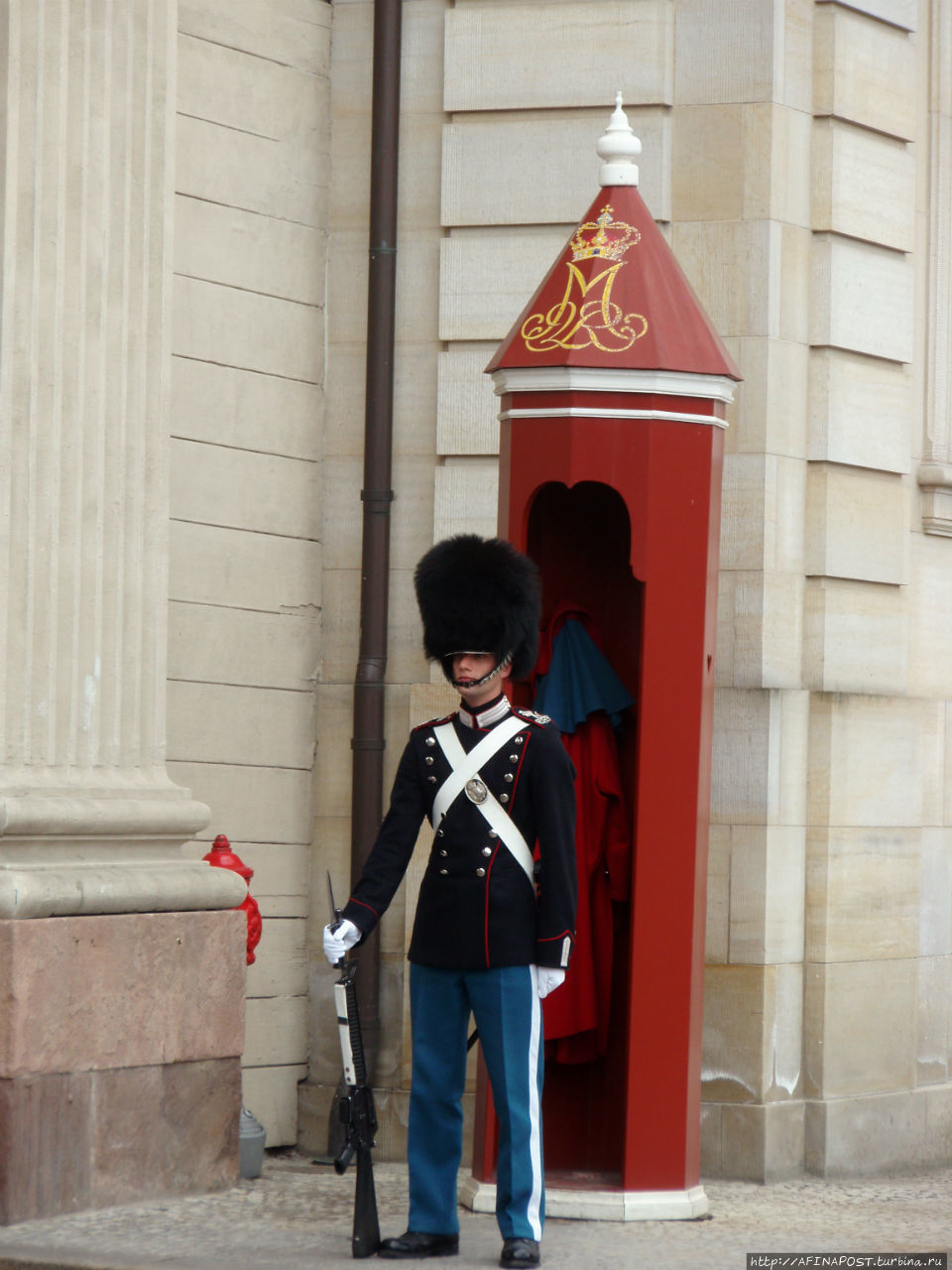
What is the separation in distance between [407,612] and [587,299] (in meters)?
1.73

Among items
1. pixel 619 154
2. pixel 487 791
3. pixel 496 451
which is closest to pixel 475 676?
pixel 487 791

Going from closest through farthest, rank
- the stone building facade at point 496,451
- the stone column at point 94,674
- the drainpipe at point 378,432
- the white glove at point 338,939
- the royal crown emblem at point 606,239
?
the white glove at point 338,939
the stone column at point 94,674
the royal crown emblem at point 606,239
the stone building facade at point 496,451
the drainpipe at point 378,432

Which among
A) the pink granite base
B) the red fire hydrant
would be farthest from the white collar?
the red fire hydrant

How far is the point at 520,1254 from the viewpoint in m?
4.97

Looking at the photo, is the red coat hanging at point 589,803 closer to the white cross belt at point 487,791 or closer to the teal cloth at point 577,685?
the teal cloth at point 577,685

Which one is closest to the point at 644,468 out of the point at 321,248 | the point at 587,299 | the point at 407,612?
the point at 587,299

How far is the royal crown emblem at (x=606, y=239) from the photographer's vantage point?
5773mm

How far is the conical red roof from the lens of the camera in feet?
18.6

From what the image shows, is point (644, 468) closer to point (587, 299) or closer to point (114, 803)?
point (587, 299)

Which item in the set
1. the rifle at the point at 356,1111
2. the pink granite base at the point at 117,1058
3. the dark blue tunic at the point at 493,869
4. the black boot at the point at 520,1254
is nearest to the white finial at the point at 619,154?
the dark blue tunic at the point at 493,869

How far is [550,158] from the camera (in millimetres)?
6992

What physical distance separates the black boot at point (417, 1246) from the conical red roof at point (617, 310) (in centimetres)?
234

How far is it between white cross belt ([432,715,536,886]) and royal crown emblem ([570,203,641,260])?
145cm

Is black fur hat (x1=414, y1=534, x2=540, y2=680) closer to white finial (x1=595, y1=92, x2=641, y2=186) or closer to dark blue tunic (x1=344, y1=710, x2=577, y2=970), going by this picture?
dark blue tunic (x1=344, y1=710, x2=577, y2=970)
